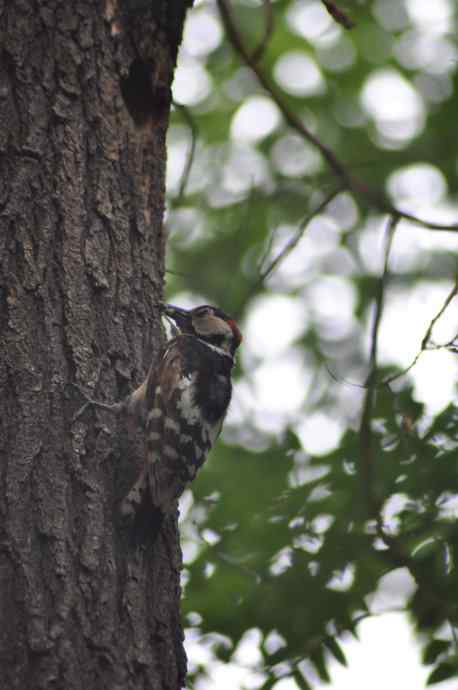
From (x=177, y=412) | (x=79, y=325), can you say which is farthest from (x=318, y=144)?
(x=177, y=412)

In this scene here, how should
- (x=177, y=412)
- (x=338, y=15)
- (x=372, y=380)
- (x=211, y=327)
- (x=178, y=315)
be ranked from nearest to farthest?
(x=372, y=380) → (x=338, y=15) → (x=177, y=412) → (x=178, y=315) → (x=211, y=327)

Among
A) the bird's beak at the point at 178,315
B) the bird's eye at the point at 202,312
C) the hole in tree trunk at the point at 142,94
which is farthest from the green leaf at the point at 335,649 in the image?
the hole in tree trunk at the point at 142,94

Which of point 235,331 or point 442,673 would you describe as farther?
point 235,331

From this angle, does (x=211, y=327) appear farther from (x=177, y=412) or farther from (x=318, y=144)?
(x=318, y=144)

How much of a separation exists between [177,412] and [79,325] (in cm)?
90

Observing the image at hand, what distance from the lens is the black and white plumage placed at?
12.1 ft

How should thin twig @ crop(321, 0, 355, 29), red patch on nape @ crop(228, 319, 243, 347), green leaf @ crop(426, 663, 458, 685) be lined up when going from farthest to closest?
1. red patch on nape @ crop(228, 319, 243, 347)
2. green leaf @ crop(426, 663, 458, 685)
3. thin twig @ crop(321, 0, 355, 29)

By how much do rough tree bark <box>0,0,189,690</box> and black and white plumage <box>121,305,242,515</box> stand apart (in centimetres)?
9

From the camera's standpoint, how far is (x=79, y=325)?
11.0ft

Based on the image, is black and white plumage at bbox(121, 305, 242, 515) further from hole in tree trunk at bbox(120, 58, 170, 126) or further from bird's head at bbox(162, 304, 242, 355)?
hole in tree trunk at bbox(120, 58, 170, 126)

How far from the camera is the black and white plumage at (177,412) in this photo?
3693 mm

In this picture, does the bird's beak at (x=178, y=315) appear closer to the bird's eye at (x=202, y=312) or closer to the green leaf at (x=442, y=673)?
the bird's eye at (x=202, y=312)

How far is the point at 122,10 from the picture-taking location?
152 inches

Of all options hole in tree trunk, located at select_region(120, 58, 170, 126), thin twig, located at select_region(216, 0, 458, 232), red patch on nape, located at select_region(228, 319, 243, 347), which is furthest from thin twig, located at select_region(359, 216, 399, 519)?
red patch on nape, located at select_region(228, 319, 243, 347)
